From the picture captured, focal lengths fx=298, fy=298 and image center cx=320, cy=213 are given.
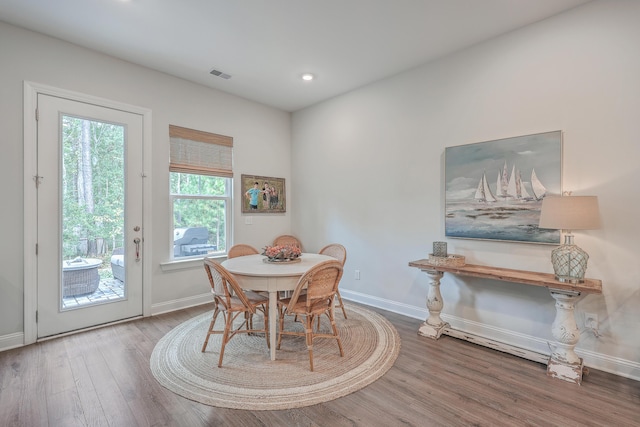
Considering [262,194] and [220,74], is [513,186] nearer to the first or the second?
[262,194]

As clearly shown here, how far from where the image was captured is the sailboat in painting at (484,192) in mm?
2838

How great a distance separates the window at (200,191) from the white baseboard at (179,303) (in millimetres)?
543

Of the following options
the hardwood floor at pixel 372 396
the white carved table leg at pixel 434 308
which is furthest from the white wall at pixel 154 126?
the white carved table leg at pixel 434 308

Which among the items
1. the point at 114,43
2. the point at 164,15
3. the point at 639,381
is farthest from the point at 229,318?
the point at 639,381

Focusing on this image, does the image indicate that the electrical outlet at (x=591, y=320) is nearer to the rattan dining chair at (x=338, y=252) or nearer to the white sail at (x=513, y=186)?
the white sail at (x=513, y=186)

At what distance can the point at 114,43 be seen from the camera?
9.71 feet

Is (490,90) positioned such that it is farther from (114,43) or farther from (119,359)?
(119,359)

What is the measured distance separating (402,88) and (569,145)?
180cm

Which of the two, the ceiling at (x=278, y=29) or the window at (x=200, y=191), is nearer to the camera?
the ceiling at (x=278, y=29)

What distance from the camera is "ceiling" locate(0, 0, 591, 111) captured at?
2422 mm

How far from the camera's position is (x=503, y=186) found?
2.76 metres

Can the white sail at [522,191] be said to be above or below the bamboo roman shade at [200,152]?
below

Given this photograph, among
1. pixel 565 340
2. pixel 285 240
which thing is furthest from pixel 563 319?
pixel 285 240

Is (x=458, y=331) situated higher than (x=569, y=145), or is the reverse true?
(x=569, y=145)
